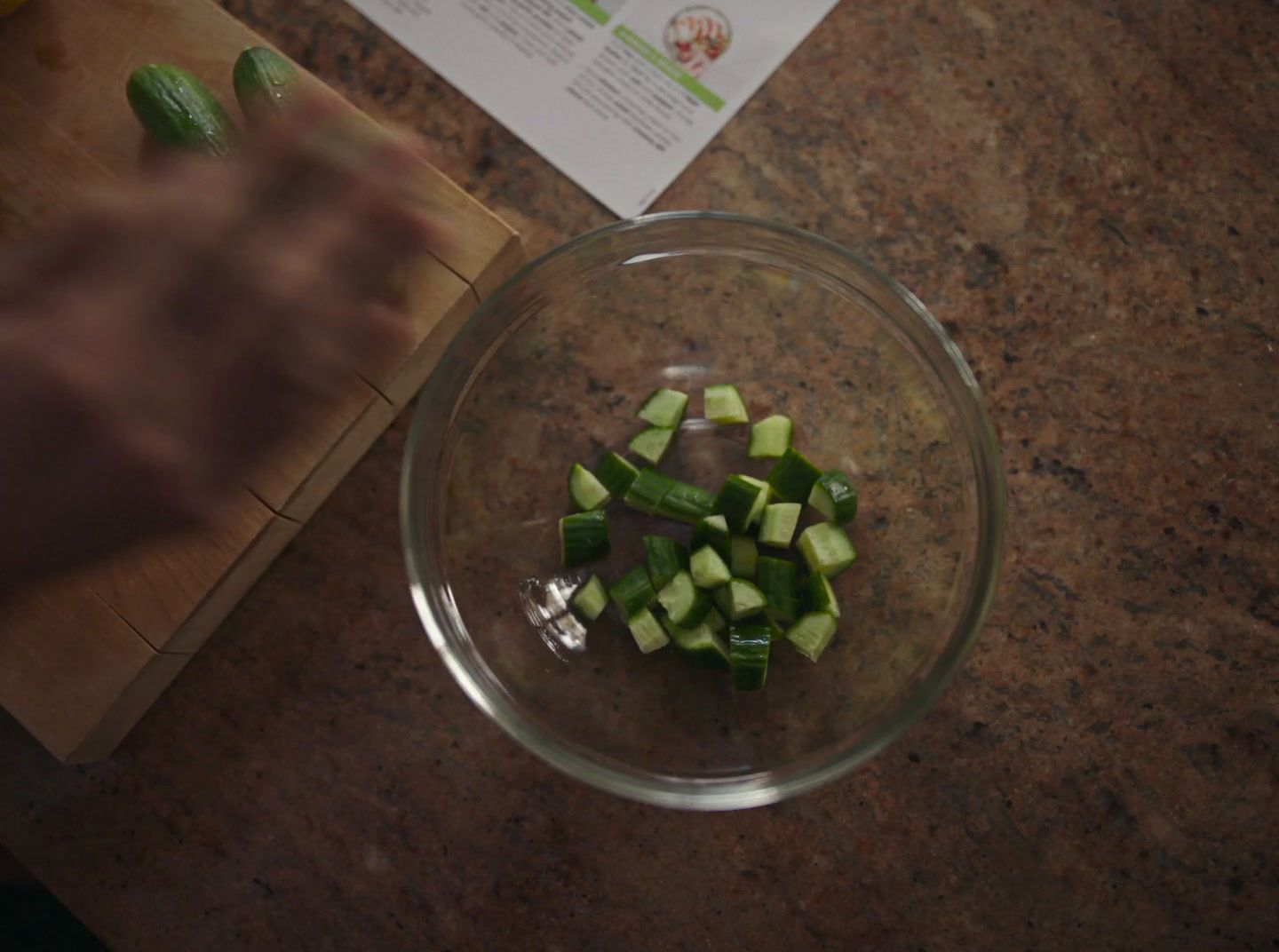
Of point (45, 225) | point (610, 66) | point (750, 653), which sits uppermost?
point (610, 66)

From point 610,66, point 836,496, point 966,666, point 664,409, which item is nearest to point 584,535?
point 664,409

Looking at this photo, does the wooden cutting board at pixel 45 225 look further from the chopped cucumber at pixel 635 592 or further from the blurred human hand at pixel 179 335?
the chopped cucumber at pixel 635 592

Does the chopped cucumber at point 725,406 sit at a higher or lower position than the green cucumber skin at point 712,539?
higher

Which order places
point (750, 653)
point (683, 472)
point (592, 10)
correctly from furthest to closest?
1. point (592, 10)
2. point (683, 472)
3. point (750, 653)

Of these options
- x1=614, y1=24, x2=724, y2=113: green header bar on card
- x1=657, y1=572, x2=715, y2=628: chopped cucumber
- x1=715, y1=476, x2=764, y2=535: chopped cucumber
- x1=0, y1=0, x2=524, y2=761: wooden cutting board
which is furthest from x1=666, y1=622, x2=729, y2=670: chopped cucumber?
x1=614, y1=24, x2=724, y2=113: green header bar on card

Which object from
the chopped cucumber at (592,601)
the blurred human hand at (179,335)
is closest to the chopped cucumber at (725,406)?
the chopped cucumber at (592,601)

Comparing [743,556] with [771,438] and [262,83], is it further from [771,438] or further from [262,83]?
[262,83]

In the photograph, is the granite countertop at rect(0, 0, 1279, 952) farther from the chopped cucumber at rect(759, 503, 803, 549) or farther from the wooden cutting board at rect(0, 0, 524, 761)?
the chopped cucumber at rect(759, 503, 803, 549)
